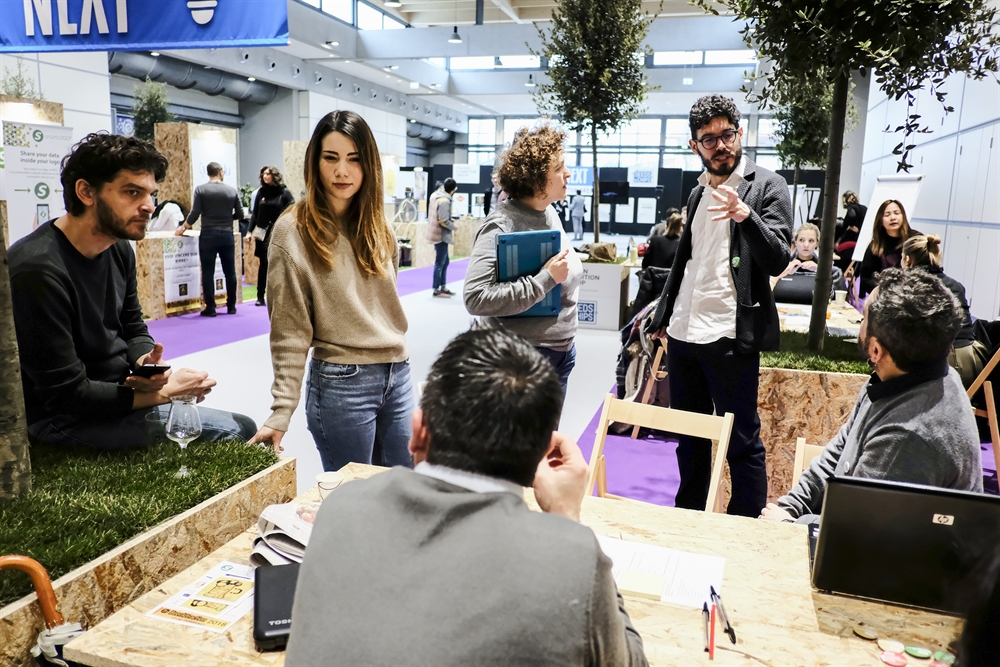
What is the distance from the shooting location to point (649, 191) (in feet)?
73.9

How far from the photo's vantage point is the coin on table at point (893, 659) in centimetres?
131

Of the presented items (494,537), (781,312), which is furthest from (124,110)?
(494,537)

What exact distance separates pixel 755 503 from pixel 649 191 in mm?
20514

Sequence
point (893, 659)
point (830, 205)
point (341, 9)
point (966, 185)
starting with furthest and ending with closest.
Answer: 1. point (341, 9)
2. point (966, 185)
3. point (830, 205)
4. point (893, 659)

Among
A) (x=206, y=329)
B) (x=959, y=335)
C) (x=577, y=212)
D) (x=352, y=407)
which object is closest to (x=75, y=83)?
(x=206, y=329)

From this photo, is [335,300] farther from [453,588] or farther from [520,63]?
[520,63]

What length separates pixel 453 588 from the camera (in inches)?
33.6

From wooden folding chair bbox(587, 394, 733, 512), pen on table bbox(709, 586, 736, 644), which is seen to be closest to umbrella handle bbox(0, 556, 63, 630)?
pen on table bbox(709, 586, 736, 644)

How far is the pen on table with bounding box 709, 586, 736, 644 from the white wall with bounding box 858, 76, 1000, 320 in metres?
5.12

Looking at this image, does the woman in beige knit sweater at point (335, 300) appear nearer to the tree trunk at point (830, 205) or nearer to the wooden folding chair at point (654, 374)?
the tree trunk at point (830, 205)

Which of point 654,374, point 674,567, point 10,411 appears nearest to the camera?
point 674,567

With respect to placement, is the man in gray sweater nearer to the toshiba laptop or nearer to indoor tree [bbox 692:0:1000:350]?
the toshiba laptop

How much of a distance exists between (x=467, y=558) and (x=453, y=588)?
4cm

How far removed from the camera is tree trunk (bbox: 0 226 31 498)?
1.74 meters
